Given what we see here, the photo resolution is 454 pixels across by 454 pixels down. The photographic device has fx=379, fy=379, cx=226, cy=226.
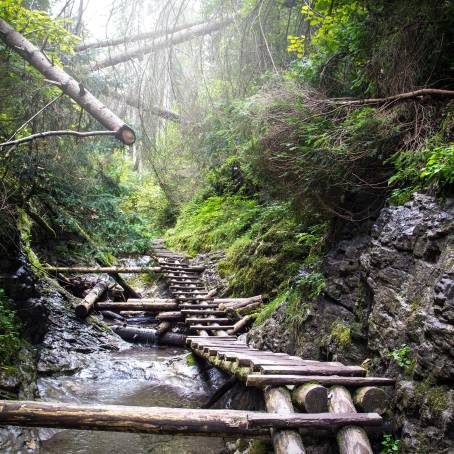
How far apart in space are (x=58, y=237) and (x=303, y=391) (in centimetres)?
960

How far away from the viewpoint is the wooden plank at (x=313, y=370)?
333 cm

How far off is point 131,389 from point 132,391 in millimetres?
86

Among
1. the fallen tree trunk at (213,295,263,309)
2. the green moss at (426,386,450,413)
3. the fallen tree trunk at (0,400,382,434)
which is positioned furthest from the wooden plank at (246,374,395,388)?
the fallen tree trunk at (213,295,263,309)

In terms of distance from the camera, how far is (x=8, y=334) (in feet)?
16.8

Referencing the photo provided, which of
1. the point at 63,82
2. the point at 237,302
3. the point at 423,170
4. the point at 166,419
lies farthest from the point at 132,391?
the point at 423,170

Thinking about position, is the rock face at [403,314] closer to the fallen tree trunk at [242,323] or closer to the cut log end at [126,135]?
the fallen tree trunk at [242,323]

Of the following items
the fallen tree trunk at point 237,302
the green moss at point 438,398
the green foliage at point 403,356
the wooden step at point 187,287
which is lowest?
the wooden step at point 187,287

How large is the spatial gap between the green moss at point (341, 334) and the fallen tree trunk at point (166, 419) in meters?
1.18

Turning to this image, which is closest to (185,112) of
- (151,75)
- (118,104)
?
(151,75)

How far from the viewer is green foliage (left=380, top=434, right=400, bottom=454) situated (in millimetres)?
2792

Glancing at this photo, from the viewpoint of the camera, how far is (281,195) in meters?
5.30

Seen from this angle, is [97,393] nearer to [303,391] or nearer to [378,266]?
[303,391]

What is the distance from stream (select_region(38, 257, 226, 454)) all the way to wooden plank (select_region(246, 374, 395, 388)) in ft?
6.12

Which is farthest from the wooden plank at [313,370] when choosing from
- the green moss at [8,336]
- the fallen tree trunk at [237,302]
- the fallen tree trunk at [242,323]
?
the fallen tree trunk at [237,302]
